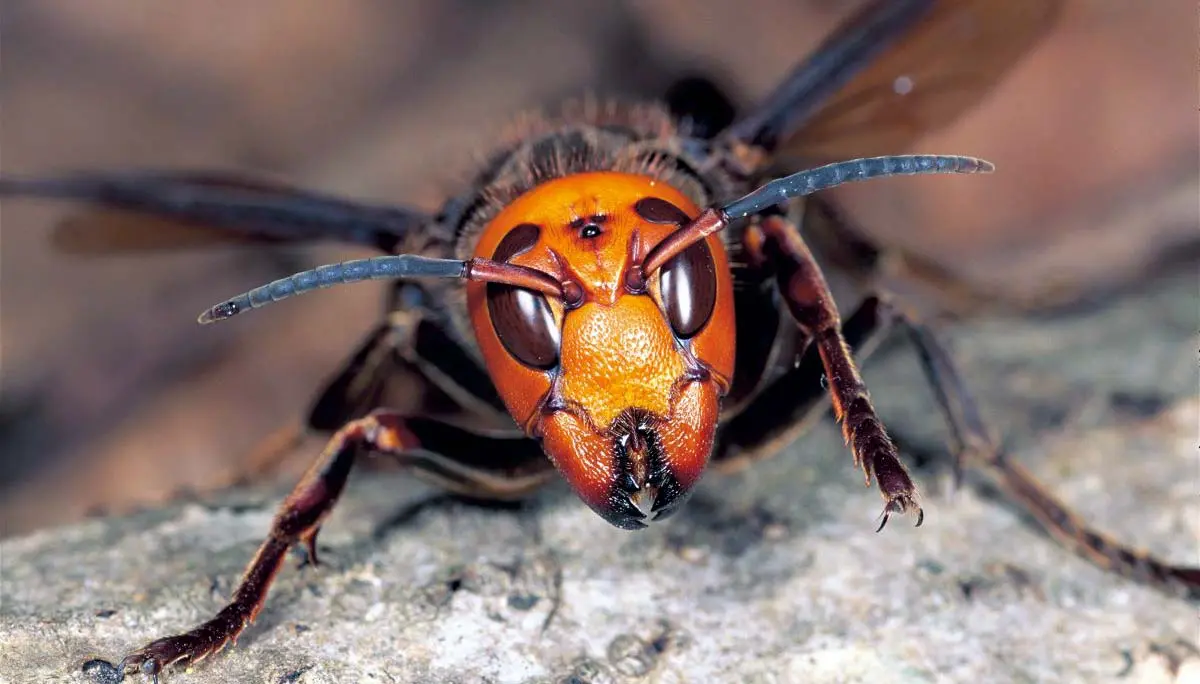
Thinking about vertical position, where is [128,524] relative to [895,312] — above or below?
below

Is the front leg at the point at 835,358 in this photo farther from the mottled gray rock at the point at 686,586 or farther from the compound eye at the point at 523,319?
the compound eye at the point at 523,319

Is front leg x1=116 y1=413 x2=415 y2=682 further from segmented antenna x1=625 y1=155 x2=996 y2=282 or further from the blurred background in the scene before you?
the blurred background

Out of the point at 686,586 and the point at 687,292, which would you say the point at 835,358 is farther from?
the point at 686,586

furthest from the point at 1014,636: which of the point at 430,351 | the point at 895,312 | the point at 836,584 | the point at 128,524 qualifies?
the point at 128,524

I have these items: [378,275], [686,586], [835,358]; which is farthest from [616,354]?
[686,586]

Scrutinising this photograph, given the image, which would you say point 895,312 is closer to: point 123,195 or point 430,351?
point 430,351

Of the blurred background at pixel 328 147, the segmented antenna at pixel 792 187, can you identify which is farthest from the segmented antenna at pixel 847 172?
the blurred background at pixel 328 147
